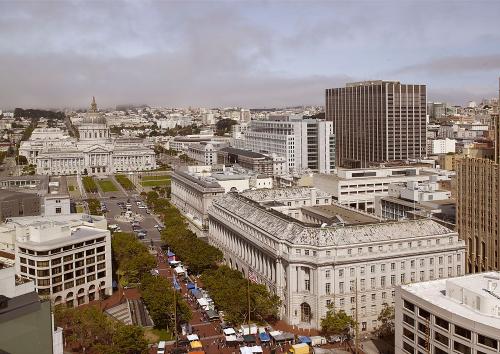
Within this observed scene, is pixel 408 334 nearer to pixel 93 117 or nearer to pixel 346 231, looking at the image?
pixel 346 231

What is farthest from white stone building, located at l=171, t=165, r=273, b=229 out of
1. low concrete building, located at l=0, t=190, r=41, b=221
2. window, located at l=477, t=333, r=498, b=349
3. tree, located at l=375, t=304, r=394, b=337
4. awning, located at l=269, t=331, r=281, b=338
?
window, located at l=477, t=333, r=498, b=349

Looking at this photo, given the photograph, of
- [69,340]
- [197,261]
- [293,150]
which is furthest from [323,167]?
[69,340]

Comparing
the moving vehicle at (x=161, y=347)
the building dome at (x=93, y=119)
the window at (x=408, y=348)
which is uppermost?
the building dome at (x=93, y=119)

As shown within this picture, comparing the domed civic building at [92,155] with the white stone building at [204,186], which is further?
the domed civic building at [92,155]

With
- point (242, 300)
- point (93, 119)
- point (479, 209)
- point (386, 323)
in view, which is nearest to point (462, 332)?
point (386, 323)

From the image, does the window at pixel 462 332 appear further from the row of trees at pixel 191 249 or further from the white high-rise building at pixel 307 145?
the white high-rise building at pixel 307 145

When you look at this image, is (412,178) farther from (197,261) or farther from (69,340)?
(69,340)

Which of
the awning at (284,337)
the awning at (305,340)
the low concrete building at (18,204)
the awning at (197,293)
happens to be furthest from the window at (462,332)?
the low concrete building at (18,204)

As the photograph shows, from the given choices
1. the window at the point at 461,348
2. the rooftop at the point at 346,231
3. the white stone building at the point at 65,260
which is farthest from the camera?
the white stone building at the point at 65,260

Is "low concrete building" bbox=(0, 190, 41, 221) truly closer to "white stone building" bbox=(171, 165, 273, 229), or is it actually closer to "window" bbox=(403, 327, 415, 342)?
"white stone building" bbox=(171, 165, 273, 229)
